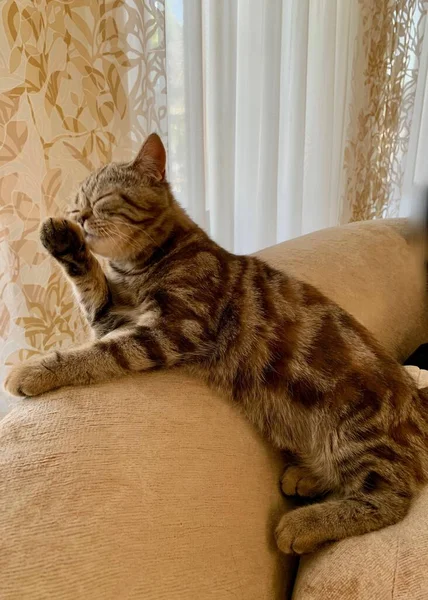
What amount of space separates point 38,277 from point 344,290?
2.51ft

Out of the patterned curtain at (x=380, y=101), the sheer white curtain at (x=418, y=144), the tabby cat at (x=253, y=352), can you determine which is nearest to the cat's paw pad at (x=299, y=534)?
the tabby cat at (x=253, y=352)

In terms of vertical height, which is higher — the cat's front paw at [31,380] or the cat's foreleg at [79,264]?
the cat's foreleg at [79,264]

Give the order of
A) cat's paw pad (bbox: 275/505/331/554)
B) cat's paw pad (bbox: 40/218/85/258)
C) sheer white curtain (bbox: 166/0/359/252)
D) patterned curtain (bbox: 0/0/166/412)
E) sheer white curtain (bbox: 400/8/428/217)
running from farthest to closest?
sheer white curtain (bbox: 400/8/428/217), sheer white curtain (bbox: 166/0/359/252), patterned curtain (bbox: 0/0/166/412), cat's paw pad (bbox: 40/218/85/258), cat's paw pad (bbox: 275/505/331/554)

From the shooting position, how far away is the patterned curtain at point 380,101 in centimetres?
213

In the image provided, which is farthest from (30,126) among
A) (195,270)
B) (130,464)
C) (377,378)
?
(377,378)

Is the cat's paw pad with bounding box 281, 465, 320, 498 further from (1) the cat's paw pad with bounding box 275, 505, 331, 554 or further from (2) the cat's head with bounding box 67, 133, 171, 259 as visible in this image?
(2) the cat's head with bounding box 67, 133, 171, 259

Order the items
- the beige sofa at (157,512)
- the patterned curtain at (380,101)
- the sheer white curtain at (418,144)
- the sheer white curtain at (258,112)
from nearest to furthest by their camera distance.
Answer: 1. the beige sofa at (157,512)
2. the sheer white curtain at (258,112)
3. the patterned curtain at (380,101)
4. the sheer white curtain at (418,144)

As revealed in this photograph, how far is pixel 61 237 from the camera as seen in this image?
0.92m

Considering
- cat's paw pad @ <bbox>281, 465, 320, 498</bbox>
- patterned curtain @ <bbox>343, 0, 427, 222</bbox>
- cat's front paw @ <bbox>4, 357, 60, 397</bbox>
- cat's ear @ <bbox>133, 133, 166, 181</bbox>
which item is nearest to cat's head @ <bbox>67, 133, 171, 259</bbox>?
cat's ear @ <bbox>133, 133, 166, 181</bbox>

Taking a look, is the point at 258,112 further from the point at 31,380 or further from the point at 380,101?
the point at 31,380

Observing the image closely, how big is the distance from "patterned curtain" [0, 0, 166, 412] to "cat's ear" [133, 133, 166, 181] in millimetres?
173

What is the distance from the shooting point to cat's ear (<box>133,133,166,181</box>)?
3.48ft

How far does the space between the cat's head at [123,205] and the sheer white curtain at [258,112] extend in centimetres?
39

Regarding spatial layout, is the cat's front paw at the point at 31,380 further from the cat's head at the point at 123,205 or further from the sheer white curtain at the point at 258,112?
the sheer white curtain at the point at 258,112
